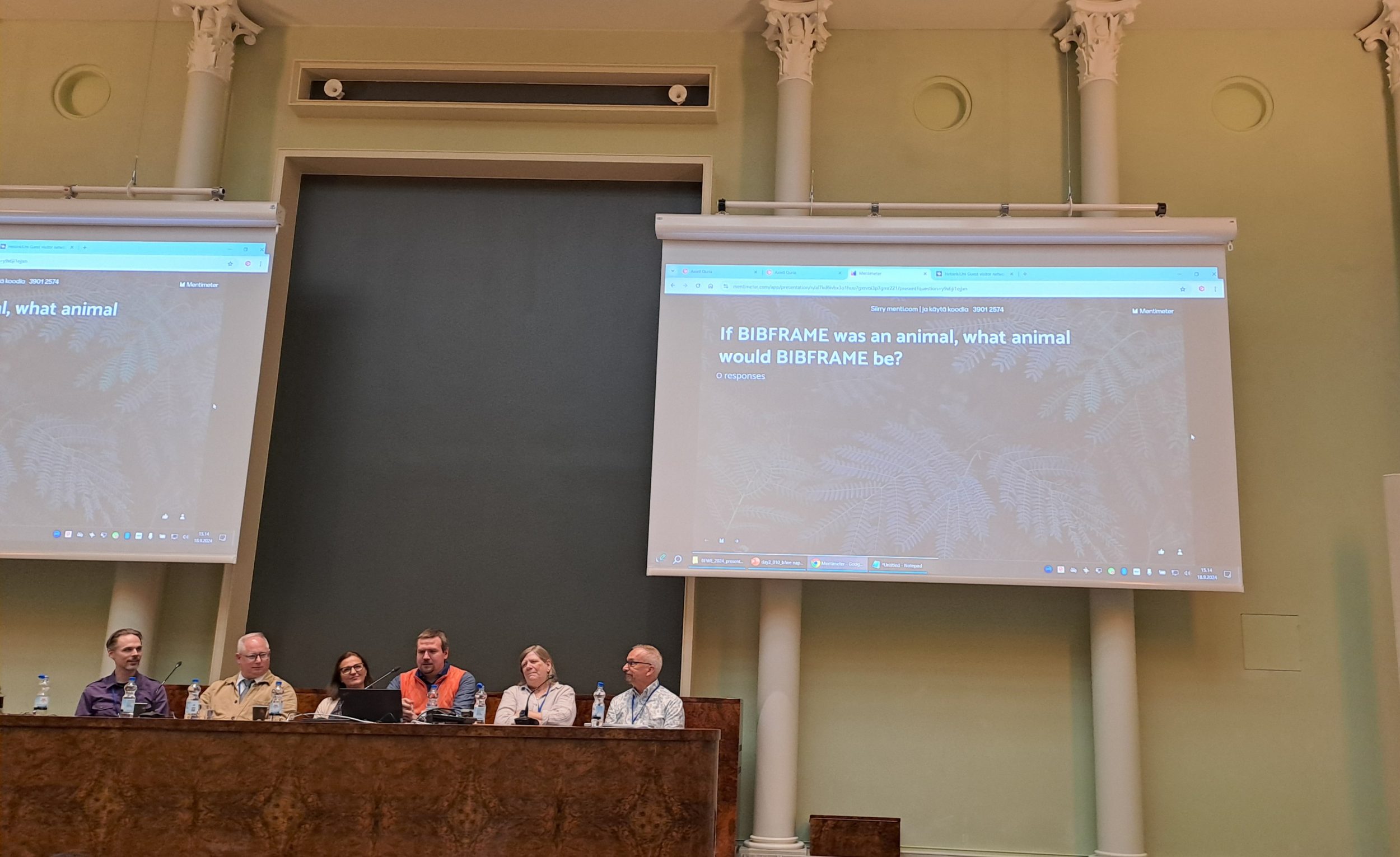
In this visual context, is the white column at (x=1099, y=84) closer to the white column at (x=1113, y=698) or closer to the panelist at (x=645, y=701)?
the white column at (x=1113, y=698)

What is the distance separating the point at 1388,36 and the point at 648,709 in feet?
15.6

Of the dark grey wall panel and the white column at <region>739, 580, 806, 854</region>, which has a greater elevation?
the dark grey wall panel

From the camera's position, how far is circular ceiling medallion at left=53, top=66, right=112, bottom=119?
632 centimetres

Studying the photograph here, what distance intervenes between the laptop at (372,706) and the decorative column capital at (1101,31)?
170 inches

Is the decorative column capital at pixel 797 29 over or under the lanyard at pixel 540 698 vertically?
over

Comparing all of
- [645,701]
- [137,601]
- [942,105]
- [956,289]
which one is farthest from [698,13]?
[137,601]

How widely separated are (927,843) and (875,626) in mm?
964

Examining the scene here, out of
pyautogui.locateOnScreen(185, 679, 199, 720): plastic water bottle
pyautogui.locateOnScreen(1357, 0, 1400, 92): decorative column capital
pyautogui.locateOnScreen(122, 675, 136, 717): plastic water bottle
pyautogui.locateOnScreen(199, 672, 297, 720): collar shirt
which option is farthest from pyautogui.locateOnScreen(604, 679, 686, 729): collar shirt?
pyautogui.locateOnScreen(1357, 0, 1400, 92): decorative column capital

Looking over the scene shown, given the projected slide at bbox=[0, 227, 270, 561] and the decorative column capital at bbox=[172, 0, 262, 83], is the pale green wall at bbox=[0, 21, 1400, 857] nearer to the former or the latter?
the decorative column capital at bbox=[172, 0, 262, 83]

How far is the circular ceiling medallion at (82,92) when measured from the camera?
6324mm

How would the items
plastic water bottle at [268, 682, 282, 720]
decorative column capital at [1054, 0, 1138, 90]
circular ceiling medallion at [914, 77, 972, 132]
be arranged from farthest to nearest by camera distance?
circular ceiling medallion at [914, 77, 972, 132], decorative column capital at [1054, 0, 1138, 90], plastic water bottle at [268, 682, 282, 720]

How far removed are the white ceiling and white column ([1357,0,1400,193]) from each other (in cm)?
5

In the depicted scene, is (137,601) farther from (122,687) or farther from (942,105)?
(942,105)

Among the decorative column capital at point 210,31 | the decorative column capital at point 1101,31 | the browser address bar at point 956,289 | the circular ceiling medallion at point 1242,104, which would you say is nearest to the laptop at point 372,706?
the browser address bar at point 956,289
